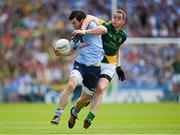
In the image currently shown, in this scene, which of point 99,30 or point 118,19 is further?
point 118,19

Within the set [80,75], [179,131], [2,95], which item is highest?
[80,75]

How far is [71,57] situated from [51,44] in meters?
1.08

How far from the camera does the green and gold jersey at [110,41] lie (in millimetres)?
15297

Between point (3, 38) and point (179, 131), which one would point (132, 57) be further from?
point (179, 131)

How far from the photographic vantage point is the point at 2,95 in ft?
102

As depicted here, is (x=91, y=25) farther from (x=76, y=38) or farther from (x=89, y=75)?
(x=89, y=75)

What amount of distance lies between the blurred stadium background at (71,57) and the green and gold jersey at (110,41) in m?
15.4

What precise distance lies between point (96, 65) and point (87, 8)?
18843 mm

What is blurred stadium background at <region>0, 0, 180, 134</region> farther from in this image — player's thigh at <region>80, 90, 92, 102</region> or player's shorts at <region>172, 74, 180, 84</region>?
player's thigh at <region>80, 90, 92, 102</region>

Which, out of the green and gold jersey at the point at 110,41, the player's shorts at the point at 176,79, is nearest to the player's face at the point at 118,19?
the green and gold jersey at the point at 110,41

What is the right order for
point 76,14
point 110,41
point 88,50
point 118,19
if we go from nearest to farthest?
point 76,14
point 88,50
point 118,19
point 110,41

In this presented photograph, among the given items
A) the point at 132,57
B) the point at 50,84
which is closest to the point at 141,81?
the point at 132,57

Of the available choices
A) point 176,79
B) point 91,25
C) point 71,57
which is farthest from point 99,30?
point 176,79

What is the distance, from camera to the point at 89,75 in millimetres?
14781
